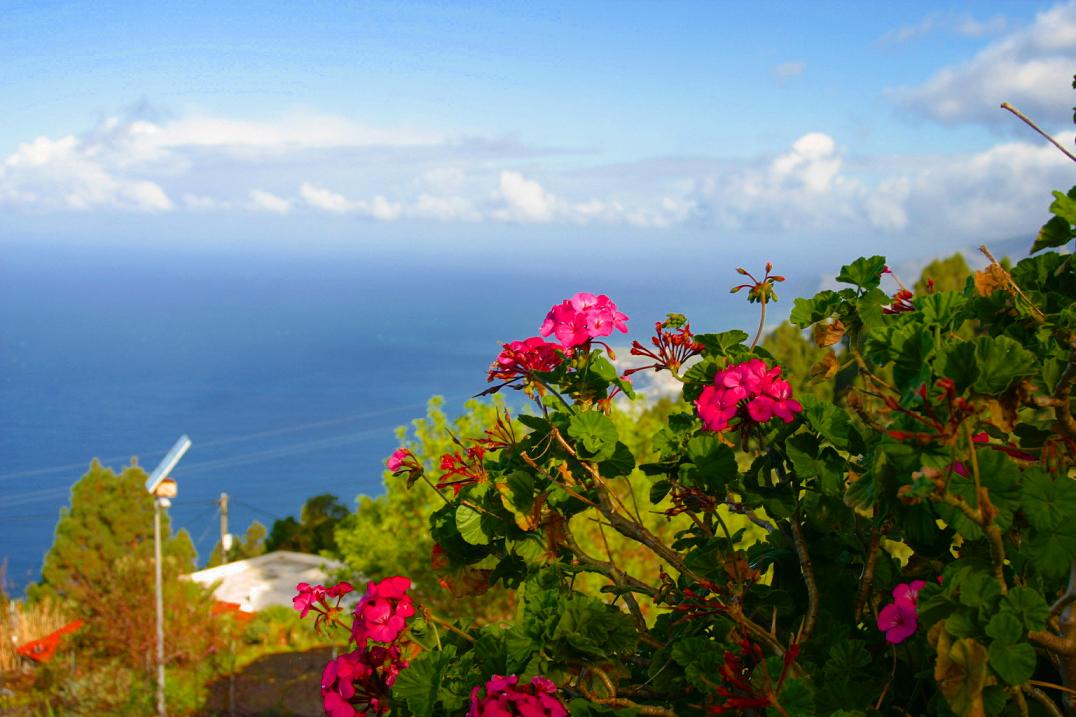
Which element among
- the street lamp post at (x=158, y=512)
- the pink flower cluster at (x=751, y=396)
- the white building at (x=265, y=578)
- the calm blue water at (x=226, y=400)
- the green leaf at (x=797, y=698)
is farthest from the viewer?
the calm blue water at (x=226, y=400)

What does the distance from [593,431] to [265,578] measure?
68.1 feet

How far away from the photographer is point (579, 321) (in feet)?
6.54

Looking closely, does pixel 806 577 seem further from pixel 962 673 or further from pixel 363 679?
pixel 363 679

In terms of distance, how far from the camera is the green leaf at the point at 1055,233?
6.70 ft

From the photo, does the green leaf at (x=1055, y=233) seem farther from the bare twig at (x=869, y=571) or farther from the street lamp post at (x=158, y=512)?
the street lamp post at (x=158, y=512)

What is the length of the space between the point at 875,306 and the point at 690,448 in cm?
50

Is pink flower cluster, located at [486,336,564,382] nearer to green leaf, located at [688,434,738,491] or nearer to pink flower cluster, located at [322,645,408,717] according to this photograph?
green leaf, located at [688,434,738,491]

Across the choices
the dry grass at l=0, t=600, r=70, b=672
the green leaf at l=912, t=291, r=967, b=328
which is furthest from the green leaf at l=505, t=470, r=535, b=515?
the dry grass at l=0, t=600, r=70, b=672

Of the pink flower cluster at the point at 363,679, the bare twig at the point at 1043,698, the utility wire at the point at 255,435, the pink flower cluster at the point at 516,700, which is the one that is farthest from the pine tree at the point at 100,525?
the utility wire at the point at 255,435

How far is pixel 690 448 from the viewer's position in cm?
191

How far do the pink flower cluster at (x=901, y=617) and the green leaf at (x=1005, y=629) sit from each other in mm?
310

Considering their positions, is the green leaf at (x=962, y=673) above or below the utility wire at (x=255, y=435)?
above

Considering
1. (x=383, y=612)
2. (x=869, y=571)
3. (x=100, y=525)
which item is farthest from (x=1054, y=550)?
(x=100, y=525)

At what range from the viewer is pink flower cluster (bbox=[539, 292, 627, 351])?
6.52ft
